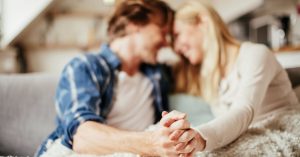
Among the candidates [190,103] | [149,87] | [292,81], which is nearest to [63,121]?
[149,87]

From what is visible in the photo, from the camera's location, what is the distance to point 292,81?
4.25ft

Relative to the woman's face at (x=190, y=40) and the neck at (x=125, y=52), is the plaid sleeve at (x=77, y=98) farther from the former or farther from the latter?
the woman's face at (x=190, y=40)

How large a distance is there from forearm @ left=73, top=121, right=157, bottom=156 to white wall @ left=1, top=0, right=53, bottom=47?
2577 mm

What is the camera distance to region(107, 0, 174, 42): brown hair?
1.24 m

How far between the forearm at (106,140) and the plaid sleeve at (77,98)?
1.3 inches

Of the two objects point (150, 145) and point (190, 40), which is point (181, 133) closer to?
point (150, 145)

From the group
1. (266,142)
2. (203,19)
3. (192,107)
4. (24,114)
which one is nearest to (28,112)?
(24,114)

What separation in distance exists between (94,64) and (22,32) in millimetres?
2743

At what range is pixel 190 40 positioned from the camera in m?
1.27

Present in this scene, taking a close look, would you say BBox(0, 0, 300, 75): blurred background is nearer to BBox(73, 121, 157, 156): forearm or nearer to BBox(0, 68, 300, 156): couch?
BBox(0, 68, 300, 156): couch

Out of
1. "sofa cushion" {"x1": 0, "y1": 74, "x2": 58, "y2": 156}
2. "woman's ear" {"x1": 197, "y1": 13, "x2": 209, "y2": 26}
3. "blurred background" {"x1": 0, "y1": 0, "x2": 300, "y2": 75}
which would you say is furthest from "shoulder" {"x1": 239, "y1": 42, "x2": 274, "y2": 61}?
"blurred background" {"x1": 0, "y1": 0, "x2": 300, "y2": 75}

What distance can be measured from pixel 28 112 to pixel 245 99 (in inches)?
30.4

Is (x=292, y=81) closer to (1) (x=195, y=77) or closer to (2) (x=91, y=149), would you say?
(1) (x=195, y=77)

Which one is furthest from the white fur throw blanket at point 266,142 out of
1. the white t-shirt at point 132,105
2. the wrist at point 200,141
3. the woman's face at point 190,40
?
the woman's face at point 190,40
